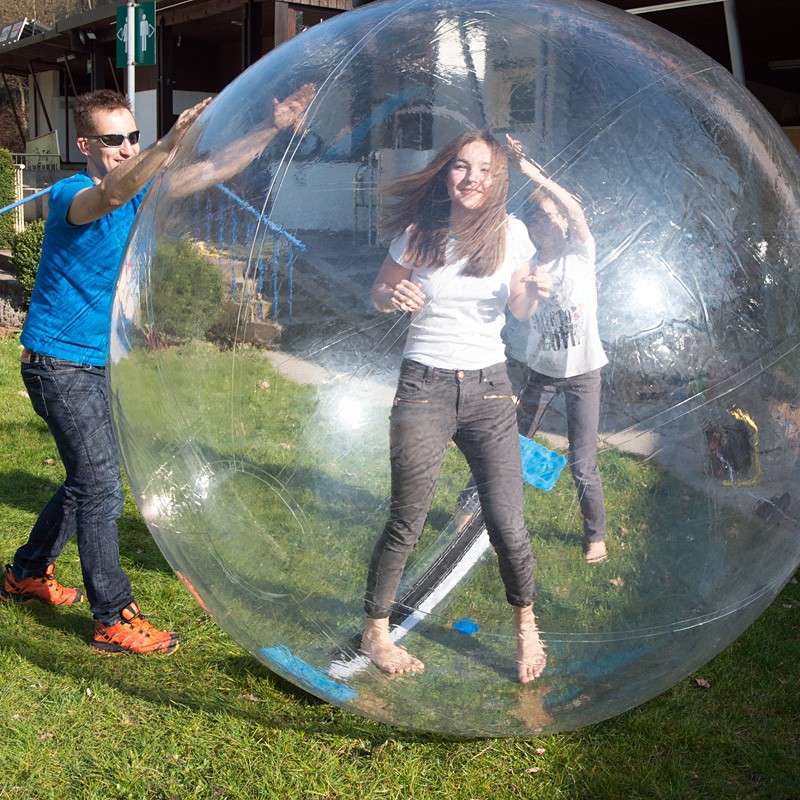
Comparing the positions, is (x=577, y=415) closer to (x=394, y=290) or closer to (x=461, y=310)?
(x=461, y=310)

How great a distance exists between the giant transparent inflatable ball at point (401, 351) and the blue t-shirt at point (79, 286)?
0.97 meters

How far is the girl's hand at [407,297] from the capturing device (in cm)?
206

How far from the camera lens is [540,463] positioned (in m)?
2.04

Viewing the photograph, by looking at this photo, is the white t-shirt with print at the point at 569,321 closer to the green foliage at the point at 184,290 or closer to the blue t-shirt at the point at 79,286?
the green foliage at the point at 184,290

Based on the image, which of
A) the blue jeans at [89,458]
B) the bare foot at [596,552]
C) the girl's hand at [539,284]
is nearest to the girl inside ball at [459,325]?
the girl's hand at [539,284]

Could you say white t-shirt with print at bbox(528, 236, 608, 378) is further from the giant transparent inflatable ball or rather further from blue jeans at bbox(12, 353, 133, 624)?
blue jeans at bbox(12, 353, 133, 624)

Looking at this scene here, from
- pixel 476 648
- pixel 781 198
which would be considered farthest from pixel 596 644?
pixel 781 198

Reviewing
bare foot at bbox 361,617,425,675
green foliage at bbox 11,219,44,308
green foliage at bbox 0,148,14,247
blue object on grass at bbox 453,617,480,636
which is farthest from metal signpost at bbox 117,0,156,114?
green foliage at bbox 0,148,14,247

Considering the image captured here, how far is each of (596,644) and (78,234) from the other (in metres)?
2.32

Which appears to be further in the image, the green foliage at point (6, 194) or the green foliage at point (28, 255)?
the green foliage at point (6, 194)

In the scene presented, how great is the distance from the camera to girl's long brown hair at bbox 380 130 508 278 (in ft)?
6.70

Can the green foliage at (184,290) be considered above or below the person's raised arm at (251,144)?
below

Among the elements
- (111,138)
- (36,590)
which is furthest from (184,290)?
(36,590)

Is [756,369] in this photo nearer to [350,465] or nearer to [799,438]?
[799,438]
